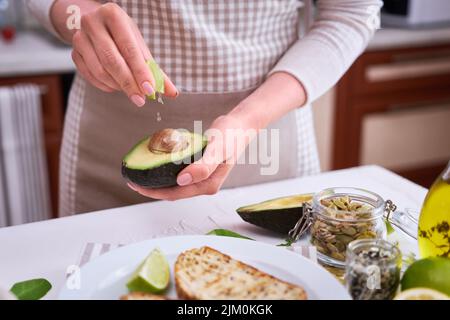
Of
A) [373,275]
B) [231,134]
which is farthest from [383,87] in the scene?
[373,275]

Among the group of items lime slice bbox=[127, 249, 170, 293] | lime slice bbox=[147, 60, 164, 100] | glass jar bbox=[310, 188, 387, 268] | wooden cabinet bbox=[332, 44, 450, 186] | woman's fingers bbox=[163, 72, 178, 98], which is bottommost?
wooden cabinet bbox=[332, 44, 450, 186]

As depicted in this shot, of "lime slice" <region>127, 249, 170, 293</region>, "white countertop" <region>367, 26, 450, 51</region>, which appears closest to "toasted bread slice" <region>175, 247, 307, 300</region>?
"lime slice" <region>127, 249, 170, 293</region>

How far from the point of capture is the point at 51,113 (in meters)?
1.72

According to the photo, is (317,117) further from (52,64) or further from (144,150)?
(144,150)

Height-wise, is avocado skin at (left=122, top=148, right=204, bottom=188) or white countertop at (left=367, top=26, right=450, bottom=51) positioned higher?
avocado skin at (left=122, top=148, right=204, bottom=188)

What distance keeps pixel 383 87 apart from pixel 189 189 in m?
1.45

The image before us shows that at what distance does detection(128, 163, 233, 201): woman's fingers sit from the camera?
2.48 feet

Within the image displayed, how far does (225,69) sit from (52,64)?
80 centimetres

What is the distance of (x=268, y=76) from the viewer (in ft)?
3.22

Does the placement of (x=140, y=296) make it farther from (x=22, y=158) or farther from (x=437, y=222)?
(x=22, y=158)

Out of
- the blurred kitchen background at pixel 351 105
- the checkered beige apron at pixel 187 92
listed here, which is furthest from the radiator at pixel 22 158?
the checkered beige apron at pixel 187 92

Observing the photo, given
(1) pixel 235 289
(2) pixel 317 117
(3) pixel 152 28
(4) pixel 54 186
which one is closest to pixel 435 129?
(2) pixel 317 117

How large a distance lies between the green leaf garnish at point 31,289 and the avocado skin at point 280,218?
0.87 feet

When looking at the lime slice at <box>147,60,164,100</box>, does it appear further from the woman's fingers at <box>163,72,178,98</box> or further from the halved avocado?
the halved avocado
